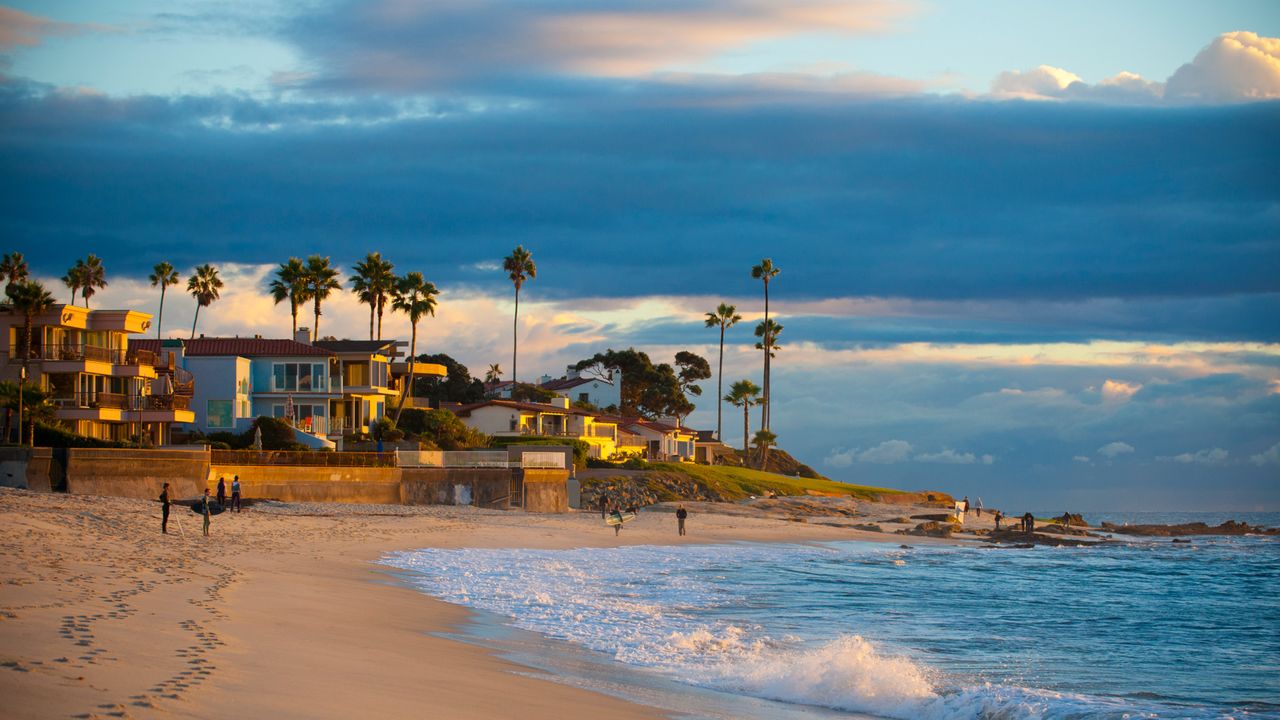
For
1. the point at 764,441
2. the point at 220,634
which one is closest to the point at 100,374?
the point at 220,634

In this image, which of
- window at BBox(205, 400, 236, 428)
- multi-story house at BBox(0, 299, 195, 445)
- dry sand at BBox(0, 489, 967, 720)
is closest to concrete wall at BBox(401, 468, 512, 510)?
multi-story house at BBox(0, 299, 195, 445)

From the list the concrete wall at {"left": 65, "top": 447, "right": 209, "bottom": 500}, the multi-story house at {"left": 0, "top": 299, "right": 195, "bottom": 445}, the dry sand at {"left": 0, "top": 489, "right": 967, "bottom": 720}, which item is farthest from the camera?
the multi-story house at {"left": 0, "top": 299, "right": 195, "bottom": 445}

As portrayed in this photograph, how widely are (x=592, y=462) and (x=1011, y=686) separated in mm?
66688

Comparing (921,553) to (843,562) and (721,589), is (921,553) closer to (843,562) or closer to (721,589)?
(843,562)

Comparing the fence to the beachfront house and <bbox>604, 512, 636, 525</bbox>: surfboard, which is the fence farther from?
<bbox>604, 512, 636, 525</bbox>: surfboard

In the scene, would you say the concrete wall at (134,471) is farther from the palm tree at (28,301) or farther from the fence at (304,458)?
the palm tree at (28,301)

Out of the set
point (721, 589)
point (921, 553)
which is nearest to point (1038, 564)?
point (921, 553)

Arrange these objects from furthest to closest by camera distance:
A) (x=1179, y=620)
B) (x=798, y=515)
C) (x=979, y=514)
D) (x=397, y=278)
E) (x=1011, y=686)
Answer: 1. (x=979, y=514)
2. (x=397, y=278)
3. (x=798, y=515)
4. (x=1179, y=620)
5. (x=1011, y=686)

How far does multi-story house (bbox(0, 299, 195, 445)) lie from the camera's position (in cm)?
5750

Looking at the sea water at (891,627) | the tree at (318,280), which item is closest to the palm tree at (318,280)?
the tree at (318,280)

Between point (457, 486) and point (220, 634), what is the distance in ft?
148

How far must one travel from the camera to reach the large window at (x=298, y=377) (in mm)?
72188

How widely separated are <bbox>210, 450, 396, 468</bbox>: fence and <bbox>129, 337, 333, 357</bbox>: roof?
17899 millimetres

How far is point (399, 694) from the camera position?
41.1 feet
